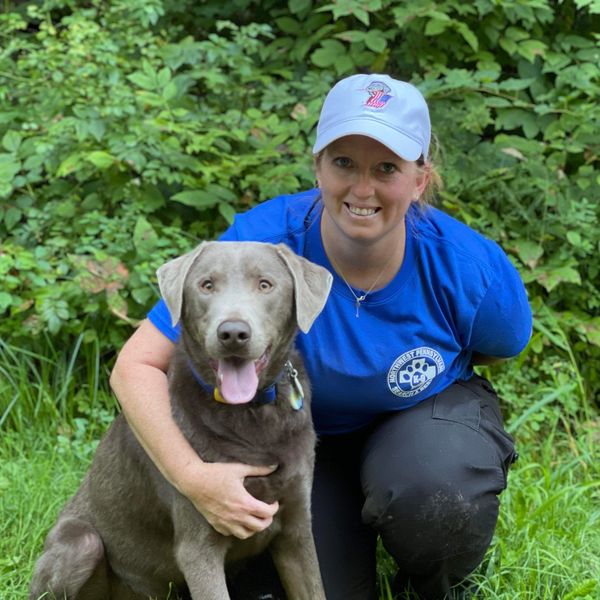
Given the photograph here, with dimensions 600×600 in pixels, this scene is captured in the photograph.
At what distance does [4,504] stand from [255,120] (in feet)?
7.02

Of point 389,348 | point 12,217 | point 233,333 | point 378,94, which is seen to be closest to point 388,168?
point 378,94

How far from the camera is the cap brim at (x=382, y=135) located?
284 cm

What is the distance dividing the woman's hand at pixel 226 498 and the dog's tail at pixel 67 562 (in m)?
0.48

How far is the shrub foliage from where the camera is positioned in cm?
445

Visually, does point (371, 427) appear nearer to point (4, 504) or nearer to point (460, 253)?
point (460, 253)

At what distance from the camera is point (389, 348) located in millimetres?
3055

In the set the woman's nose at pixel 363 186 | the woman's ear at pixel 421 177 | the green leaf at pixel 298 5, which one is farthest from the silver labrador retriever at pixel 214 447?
the green leaf at pixel 298 5

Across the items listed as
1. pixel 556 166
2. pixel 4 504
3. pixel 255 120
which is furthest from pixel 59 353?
pixel 556 166

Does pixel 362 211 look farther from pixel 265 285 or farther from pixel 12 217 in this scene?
pixel 12 217

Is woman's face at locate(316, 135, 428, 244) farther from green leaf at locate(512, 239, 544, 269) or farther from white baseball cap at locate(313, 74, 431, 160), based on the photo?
green leaf at locate(512, 239, 544, 269)

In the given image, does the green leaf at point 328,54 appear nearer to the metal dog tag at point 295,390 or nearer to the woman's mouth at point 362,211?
the woman's mouth at point 362,211

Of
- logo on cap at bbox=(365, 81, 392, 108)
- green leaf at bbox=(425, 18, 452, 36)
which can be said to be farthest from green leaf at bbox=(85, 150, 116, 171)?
logo on cap at bbox=(365, 81, 392, 108)

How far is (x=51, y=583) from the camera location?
9.73 feet

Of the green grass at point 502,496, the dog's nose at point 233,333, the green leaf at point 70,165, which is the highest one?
the dog's nose at point 233,333
